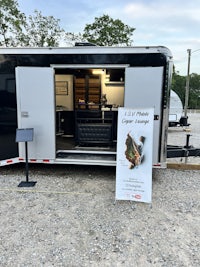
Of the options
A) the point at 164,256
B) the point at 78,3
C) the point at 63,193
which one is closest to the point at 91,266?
the point at 164,256

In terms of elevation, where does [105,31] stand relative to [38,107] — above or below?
above

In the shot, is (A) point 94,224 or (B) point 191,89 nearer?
(A) point 94,224

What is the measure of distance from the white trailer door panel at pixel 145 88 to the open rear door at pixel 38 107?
141 cm

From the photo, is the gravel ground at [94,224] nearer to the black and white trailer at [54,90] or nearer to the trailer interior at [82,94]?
the black and white trailer at [54,90]

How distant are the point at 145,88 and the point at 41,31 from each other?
47.2ft

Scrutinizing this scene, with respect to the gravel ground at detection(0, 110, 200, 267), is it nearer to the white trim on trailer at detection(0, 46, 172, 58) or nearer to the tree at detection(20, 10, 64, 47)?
the white trim on trailer at detection(0, 46, 172, 58)

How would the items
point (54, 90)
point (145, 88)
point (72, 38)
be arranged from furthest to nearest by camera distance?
1. point (72, 38)
2. point (54, 90)
3. point (145, 88)

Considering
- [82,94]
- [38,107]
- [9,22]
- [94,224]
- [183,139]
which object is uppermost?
[9,22]

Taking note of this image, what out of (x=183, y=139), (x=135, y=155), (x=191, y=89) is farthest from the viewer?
(x=191, y=89)

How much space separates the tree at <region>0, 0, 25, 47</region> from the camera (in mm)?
13352

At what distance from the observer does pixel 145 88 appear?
3.87 m

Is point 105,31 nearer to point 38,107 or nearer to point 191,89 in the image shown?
point 38,107

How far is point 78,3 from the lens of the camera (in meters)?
12.0

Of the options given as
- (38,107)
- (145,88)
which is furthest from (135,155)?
(38,107)
